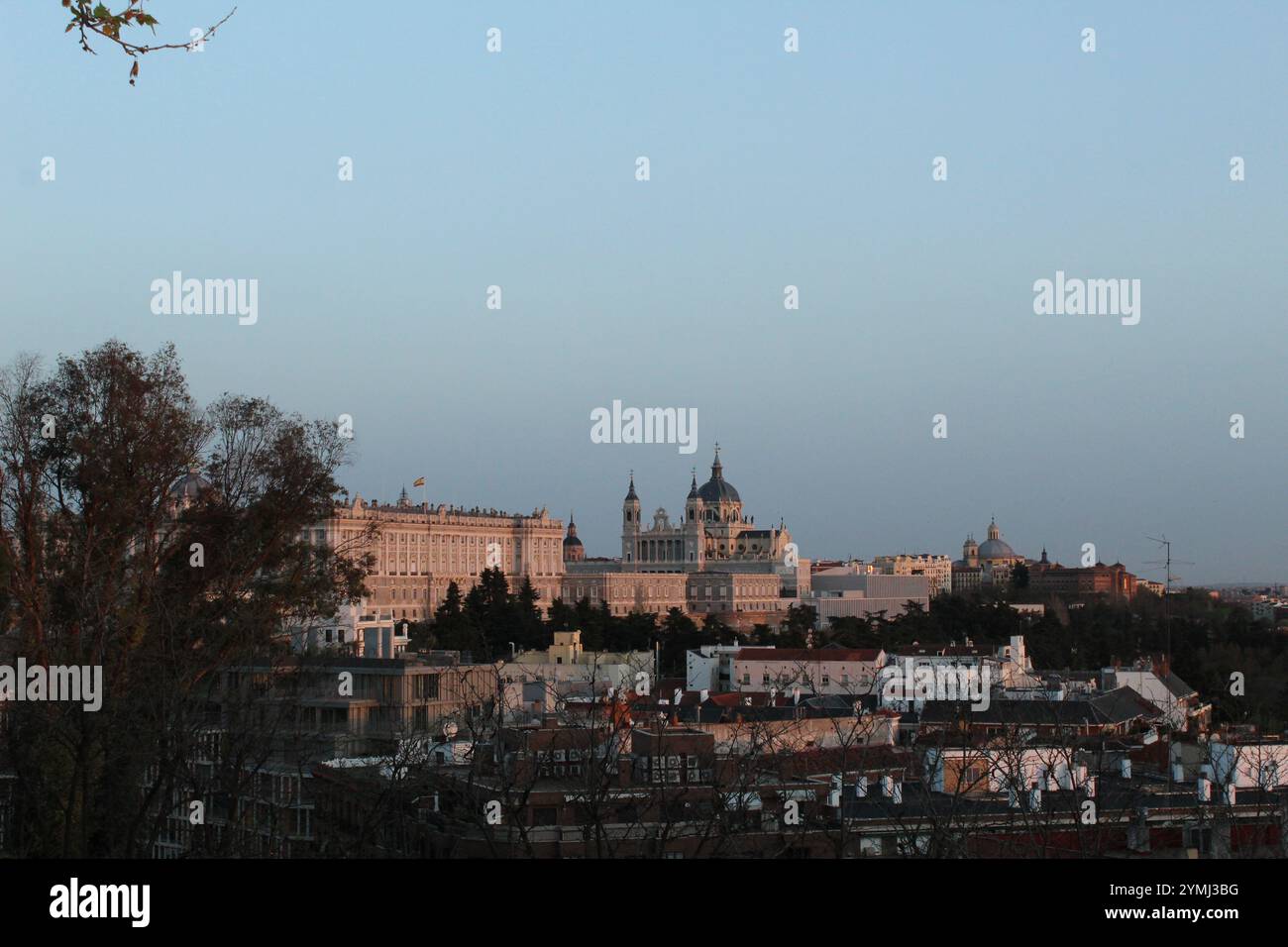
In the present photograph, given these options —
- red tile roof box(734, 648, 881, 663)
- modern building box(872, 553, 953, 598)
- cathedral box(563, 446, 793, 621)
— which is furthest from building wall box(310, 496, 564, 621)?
modern building box(872, 553, 953, 598)

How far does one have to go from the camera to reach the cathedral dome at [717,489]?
138 meters

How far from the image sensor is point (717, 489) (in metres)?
138

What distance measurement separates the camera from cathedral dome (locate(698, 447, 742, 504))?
13750 centimetres

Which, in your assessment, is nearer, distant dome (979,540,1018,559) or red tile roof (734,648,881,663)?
red tile roof (734,648,881,663)

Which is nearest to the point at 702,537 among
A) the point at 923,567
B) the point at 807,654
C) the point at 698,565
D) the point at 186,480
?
the point at 698,565

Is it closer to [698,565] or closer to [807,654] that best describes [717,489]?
[698,565]

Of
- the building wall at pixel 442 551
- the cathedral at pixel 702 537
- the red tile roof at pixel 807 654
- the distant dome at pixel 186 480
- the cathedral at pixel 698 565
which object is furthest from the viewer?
the cathedral at pixel 702 537

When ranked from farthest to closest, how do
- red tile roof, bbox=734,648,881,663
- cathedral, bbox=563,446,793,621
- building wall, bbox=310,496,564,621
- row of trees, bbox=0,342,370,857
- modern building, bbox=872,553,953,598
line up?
1. modern building, bbox=872,553,953,598
2. cathedral, bbox=563,446,793,621
3. building wall, bbox=310,496,564,621
4. red tile roof, bbox=734,648,881,663
5. row of trees, bbox=0,342,370,857

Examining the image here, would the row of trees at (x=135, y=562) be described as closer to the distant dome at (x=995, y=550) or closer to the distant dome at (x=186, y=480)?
the distant dome at (x=186, y=480)

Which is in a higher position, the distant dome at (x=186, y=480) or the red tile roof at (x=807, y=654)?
the distant dome at (x=186, y=480)

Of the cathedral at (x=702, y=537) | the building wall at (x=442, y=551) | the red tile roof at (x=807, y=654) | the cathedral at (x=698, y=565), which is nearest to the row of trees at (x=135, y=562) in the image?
the red tile roof at (x=807, y=654)

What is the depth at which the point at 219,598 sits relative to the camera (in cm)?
1781

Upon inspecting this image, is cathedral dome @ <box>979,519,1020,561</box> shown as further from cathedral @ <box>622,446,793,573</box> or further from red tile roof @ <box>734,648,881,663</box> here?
red tile roof @ <box>734,648,881,663</box>
